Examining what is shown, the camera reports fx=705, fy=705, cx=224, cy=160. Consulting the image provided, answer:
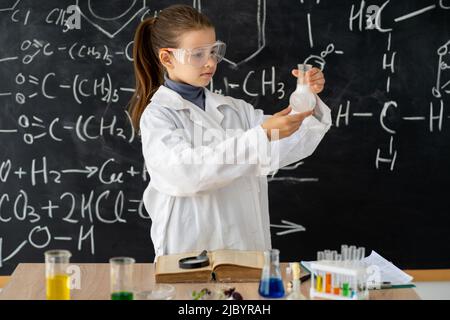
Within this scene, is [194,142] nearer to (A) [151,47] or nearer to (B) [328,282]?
(A) [151,47]

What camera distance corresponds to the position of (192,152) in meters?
2.09

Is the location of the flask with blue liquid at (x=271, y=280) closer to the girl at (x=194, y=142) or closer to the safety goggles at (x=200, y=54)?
the girl at (x=194, y=142)

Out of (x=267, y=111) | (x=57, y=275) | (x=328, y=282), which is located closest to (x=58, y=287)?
(x=57, y=275)

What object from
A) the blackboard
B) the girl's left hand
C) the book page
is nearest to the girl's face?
the girl's left hand

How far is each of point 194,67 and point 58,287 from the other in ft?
2.75

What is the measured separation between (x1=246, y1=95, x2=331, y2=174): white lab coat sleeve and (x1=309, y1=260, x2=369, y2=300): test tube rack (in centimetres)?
46

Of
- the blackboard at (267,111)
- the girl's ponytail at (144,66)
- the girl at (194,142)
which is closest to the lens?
the girl at (194,142)

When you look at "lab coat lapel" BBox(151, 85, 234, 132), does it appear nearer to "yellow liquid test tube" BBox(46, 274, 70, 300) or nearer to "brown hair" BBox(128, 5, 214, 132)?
"brown hair" BBox(128, 5, 214, 132)

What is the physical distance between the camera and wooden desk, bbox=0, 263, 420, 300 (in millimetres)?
1918

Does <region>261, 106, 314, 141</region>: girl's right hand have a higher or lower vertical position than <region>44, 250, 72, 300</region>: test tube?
higher

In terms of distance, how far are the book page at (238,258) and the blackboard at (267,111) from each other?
4.79 feet

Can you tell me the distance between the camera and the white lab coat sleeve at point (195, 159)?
2053mm

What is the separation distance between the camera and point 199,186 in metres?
2.15

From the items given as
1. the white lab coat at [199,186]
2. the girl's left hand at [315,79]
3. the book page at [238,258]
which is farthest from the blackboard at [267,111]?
the book page at [238,258]
